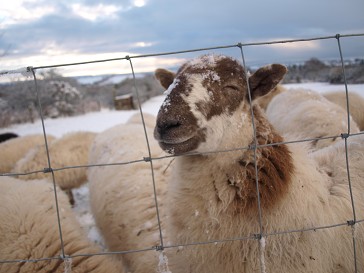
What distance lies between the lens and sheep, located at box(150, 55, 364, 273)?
195 centimetres

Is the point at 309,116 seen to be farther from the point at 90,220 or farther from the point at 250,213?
the point at 90,220

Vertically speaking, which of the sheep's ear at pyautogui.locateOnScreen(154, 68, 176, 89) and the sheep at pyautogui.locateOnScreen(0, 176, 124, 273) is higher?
the sheep's ear at pyautogui.locateOnScreen(154, 68, 176, 89)

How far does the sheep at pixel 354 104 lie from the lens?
682 centimetres

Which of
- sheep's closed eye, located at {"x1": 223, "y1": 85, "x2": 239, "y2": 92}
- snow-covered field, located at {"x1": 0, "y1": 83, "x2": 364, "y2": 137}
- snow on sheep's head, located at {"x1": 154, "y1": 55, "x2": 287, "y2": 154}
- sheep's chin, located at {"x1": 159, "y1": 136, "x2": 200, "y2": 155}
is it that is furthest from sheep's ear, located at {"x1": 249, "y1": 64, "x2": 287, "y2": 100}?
snow-covered field, located at {"x1": 0, "y1": 83, "x2": 364, "y2": 137}

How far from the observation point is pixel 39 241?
8.77 feet

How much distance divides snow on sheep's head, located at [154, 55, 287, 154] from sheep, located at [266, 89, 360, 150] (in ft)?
4.46

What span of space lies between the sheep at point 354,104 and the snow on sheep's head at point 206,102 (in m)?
5.50

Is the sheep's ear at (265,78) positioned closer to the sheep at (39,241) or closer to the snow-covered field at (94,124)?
the sheep at (39,241)

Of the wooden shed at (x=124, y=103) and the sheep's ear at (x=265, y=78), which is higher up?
the wooden shed at (x=124, y=103)

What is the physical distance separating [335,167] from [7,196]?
11.0 feet

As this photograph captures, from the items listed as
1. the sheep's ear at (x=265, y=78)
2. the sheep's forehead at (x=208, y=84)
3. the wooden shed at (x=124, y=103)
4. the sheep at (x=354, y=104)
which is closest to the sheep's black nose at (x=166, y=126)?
the sheep's forehead at (x=208, y=84)

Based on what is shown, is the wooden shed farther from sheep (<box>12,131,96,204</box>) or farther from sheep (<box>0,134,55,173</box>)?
sheep (<box>12,131,96,204</box>)

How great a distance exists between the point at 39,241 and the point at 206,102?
199 cm

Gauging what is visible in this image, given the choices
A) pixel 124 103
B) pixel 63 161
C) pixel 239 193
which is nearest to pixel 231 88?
pixel 239 193
